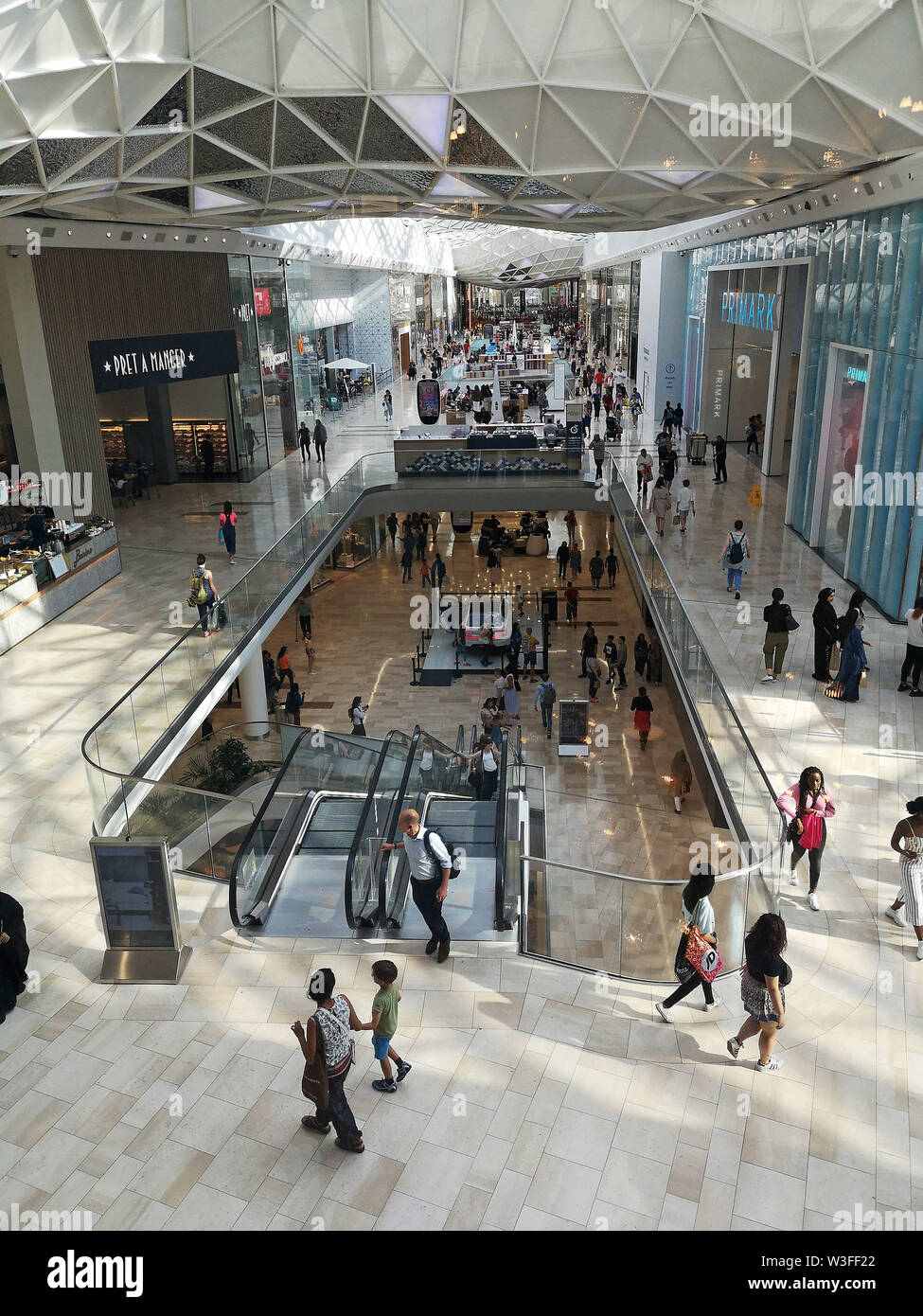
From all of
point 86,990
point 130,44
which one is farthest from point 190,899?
point 130,44

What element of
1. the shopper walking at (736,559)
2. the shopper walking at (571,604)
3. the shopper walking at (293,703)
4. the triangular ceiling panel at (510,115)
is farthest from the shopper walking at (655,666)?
the triangular ceiling panel at (510,115)

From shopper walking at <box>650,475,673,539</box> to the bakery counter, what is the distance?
11.5 meters

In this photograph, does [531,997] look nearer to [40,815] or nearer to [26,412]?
[40,815]

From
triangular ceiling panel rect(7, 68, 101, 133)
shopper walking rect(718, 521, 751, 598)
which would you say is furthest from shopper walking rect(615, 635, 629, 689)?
triangular ceiling panel rect(7, 68, 101, 133)

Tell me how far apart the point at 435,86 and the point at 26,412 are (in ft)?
35.9

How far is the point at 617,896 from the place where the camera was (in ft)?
25.6

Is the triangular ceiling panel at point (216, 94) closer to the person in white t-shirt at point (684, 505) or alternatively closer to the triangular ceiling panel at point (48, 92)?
the triangular ceiling panel at point (48, 92)

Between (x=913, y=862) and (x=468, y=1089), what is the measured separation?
164 inches

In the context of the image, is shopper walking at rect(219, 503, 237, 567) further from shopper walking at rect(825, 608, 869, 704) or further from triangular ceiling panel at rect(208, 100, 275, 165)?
shopper walking at rect(825, 608, 869, 704)

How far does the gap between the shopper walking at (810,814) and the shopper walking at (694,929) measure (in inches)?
64.6

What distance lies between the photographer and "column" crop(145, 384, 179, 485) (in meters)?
27.0

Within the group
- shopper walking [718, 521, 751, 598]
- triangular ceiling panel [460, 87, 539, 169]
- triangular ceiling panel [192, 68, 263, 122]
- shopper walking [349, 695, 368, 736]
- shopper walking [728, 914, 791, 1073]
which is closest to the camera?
shopper walking [728, 914, 791, 1073]
